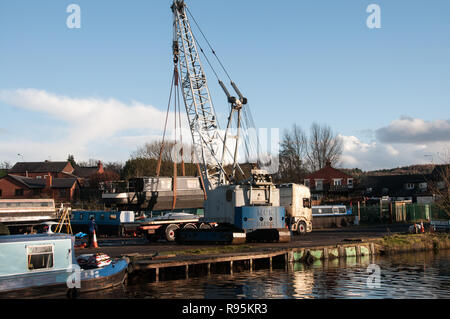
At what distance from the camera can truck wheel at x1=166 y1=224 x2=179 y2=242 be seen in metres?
36.4

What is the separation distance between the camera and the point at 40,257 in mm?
18969

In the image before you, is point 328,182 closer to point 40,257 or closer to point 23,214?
point 23,214

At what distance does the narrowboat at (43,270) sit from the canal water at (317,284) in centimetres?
79

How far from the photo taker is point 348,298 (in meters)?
19.7

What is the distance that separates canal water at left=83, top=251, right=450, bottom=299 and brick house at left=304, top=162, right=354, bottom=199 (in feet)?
190

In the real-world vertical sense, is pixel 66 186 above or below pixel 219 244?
above

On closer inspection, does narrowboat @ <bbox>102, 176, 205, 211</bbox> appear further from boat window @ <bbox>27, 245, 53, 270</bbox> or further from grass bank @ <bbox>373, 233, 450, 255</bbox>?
boat window @ <bbox>27, 245, 53, 270</bbox>

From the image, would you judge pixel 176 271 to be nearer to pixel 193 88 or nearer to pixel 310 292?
pixel 310 292

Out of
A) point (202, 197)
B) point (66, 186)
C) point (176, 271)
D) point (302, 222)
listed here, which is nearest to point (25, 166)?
point (66, 186)

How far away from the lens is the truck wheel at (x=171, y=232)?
3638cm

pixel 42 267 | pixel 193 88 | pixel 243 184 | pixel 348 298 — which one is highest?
pixel 193 88

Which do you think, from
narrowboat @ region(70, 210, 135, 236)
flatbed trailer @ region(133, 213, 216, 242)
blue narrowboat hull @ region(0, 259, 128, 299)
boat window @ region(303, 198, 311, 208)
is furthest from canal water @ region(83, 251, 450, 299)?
narrowboat @ region(70, 210, 135, 236)
